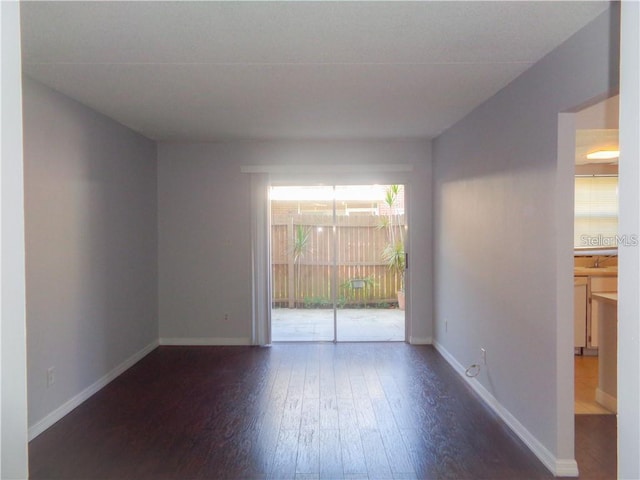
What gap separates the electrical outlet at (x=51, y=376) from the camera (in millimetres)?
2971

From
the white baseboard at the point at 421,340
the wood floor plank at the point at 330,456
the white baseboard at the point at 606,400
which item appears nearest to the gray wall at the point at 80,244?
the wood floor plank at the point at 330,456

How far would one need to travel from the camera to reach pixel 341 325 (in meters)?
5.43

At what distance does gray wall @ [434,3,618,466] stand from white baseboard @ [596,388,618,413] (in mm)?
851

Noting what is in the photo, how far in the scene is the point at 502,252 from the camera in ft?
10.2

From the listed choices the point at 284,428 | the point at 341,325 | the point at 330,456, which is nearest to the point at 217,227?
the point at 341,325

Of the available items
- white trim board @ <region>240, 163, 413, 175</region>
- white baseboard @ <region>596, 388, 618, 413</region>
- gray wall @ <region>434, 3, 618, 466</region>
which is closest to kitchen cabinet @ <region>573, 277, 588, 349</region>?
white baseboard @ <region>596, 388, 618, 413</region>

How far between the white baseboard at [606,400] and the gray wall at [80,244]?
402cm

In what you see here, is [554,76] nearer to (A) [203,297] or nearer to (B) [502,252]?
(B) [502,252]

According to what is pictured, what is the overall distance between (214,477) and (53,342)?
1567 millimetres

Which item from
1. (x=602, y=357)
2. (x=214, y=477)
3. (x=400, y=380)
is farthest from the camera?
(x=400, y=380)

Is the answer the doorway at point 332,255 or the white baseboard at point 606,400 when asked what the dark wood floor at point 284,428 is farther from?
the doorway at point 332,255

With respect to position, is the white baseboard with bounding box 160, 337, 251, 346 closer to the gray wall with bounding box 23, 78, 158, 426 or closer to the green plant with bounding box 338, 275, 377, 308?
the gray wall with bounding box 23, 78, 158, 426

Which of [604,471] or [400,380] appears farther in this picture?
[400,380]

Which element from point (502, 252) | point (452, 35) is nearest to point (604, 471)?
point (502, 252)
